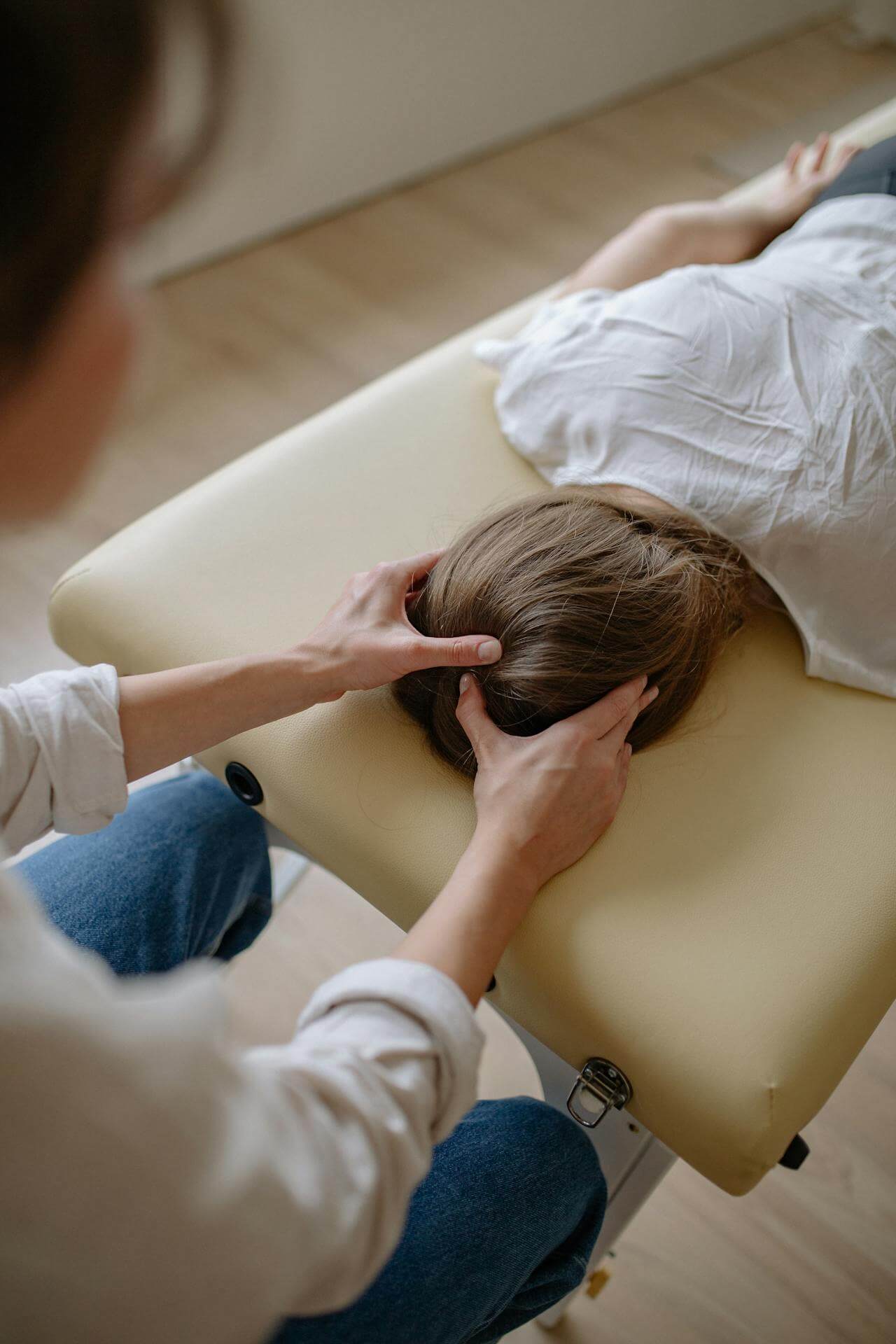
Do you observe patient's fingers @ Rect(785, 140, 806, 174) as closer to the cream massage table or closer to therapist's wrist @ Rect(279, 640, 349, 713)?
the cream massage table

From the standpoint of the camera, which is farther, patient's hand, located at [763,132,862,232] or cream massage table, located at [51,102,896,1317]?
patient's hand, located at [763,132,862,232]

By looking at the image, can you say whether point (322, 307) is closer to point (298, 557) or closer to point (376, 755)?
point (298, 557)

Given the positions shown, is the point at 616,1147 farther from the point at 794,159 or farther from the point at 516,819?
the point at 794,159

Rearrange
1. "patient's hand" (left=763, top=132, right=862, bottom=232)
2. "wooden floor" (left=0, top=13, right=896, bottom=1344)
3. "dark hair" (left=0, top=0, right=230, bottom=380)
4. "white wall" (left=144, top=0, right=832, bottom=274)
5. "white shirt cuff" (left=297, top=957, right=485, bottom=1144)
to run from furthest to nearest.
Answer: "white wall" (left=144, top=0, right=832, bottom=274), "patient's hand" (left=763, top=132, right=862, bottom=232), "wooden floor" (left=0, top=13, right=896, bottom=1344), "white shirt cuff" (left=297, top=957, right=485, bottom=1144), "dark hair" (left=0, top=0, right=230, bottom=380)

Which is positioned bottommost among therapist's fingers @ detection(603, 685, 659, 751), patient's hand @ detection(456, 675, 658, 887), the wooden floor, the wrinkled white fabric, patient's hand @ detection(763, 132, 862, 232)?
the wooden floor

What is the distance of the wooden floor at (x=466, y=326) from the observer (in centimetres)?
117

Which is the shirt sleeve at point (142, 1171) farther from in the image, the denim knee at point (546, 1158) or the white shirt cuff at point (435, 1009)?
the denim knee at point (546, 1158)

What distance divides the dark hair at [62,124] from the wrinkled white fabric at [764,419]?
26.1 inches

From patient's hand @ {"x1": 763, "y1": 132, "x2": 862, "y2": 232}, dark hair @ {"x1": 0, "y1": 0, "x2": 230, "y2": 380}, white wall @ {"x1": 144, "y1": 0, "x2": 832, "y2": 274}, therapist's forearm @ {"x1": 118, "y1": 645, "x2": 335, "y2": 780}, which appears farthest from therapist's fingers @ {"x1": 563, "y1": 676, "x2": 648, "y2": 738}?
white wall @ {"x1": 144, "y1": 0, "x2": 832, "y2": 274}

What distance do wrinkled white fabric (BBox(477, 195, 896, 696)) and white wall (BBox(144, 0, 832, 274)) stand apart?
1.11m

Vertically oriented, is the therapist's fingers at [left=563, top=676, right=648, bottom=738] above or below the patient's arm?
below

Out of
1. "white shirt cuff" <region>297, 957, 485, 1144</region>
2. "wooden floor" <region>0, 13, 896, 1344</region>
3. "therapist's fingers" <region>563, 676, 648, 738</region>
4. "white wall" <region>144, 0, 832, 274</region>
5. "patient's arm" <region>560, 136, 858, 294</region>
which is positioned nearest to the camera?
"white shirt cuff" <region>297, 957, 485, 1144</region>

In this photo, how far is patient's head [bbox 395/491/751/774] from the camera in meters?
0.88

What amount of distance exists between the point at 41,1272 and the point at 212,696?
501mm
